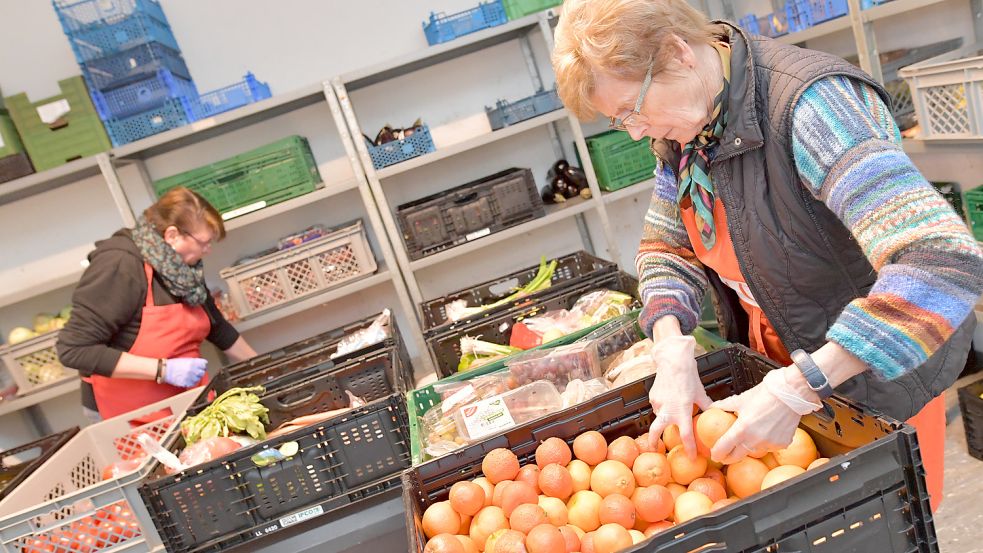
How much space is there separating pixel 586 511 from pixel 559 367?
755 millimetres

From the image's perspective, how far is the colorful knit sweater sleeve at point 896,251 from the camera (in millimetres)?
984

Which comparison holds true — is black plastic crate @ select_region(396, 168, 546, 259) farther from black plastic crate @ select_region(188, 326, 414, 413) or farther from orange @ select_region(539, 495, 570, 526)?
orange @ select_region(539, 495, 570, 526)

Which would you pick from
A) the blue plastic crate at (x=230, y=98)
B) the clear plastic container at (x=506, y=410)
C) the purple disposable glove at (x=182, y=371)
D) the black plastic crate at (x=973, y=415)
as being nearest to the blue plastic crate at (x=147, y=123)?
the blue plastic crate at (x=230, y=98)

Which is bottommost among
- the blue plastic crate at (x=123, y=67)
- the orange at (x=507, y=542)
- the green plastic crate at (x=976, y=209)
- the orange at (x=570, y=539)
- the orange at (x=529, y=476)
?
the green plastic crate at (x=976, y=209)

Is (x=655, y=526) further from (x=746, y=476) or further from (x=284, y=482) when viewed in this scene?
(x=284, y=482)

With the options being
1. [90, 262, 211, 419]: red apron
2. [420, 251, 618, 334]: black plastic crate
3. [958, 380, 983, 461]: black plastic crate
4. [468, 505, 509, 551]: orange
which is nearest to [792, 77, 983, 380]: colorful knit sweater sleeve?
[468, 505, 509, 551]: orange

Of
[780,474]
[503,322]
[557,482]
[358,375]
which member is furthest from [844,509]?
[358,375]

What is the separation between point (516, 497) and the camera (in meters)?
1.23

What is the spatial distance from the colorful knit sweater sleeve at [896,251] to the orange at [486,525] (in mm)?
619

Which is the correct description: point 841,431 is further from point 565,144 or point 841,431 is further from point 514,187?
point 565,144

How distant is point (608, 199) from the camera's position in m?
4.09

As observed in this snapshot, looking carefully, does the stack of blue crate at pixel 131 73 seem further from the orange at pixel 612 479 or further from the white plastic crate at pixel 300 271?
the orange at pixel 612 479

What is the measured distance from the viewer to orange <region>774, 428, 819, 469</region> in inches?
46.6

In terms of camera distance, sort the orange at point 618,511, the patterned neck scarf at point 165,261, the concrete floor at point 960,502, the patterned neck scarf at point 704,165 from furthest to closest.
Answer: the patterned neck scarf at point 165,261 → the concrete floor at point 960,502 → the patterned neck scarf at point 704,165 → the orange at point 618,511
